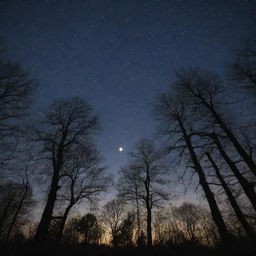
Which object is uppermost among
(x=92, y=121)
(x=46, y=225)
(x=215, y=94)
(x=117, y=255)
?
(x=215, y=94)

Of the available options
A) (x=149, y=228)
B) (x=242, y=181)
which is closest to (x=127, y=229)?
(x=149, y=228)

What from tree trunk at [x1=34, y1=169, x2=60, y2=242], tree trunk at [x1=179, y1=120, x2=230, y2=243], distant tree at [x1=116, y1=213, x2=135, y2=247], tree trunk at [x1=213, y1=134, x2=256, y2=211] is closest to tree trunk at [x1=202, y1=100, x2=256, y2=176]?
tree trunk at [x1=213, y1=134, x2=256, y2=211]

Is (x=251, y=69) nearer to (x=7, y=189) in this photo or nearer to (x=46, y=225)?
(x=46, y=225)

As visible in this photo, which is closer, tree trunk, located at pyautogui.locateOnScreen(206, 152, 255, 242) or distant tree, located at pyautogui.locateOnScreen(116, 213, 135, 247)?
tree trunk, located at pyautogui.locateOnScreen(206, 152, 255, 242)

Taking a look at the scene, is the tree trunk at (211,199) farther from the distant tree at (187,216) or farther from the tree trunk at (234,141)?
the distant tree at (187,216)

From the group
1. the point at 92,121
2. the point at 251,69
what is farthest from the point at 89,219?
the point at 251,69

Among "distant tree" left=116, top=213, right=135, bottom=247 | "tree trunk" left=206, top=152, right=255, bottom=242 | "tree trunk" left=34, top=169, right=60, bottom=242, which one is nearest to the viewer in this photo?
"tree trunk" left=34, top=169, right=60, bottom=242

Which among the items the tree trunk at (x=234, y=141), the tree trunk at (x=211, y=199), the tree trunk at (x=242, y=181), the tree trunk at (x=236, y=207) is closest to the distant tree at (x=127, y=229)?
the tree trunk at (x=236, y=207)

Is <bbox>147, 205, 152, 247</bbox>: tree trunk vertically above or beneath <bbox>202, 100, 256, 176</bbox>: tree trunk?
beneath

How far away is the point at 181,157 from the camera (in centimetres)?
1075

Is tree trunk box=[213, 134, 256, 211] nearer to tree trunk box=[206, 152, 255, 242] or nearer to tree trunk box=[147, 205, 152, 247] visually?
tree trunk box=[206, 152, 255, 242]

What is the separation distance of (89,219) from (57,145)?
75.4ft

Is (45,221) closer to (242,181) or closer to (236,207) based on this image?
(242,181)

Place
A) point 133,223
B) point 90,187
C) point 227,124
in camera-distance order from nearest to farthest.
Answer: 1. point 227,124
2. point 90,187
3. point 133,223
